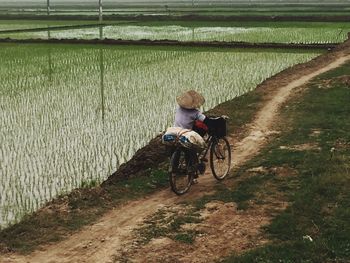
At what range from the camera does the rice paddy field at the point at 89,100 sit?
840 centimetres

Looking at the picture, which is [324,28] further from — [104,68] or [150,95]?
[150,95]

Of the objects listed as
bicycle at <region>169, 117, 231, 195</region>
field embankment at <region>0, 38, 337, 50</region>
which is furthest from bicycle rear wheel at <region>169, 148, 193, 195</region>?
field embankment at <region>0, 38, 337, 50</region>

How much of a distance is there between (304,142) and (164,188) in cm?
309

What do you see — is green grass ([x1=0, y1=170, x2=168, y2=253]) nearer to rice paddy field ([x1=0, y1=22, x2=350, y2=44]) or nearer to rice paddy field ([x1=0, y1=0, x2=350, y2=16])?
rice paddy field ([x1=0, y1=22, x2=350, y2=44])

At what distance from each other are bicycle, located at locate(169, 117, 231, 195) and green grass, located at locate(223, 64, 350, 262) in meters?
0.80

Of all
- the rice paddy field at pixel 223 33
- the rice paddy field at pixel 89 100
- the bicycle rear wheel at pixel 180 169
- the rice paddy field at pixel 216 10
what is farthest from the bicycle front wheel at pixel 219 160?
the rice paddy field at pixel 216 10

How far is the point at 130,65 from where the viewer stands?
20719mm

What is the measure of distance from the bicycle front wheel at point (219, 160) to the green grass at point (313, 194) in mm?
627

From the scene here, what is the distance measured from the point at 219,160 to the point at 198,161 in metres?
0.64

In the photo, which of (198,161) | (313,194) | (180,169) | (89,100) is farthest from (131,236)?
(89,100)

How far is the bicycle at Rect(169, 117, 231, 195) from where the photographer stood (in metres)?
6.62

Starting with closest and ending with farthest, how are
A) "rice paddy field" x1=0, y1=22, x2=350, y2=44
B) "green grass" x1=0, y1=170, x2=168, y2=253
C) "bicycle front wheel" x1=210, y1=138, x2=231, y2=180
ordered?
"green grass" x1=0, y1=170, x2=168, y2=253 < "bicycle front wheel" x1=210, y1=138, x2=231, y2=180 < "rice paddy field" x1=0, y1=22, x2=350, y2=44

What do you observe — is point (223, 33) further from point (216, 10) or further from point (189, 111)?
point (216, 10)

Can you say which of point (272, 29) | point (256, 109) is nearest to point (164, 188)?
point (256, 109)
